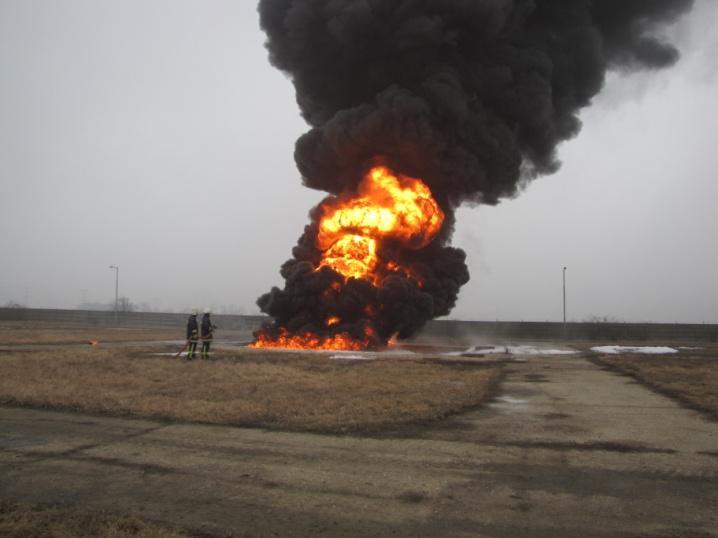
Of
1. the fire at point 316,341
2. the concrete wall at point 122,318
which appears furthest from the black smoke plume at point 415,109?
the concrete wall at point 122,318

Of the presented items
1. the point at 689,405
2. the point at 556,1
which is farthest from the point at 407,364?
the point at 556,1

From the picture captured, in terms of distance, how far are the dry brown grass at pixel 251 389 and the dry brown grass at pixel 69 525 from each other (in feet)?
14.0

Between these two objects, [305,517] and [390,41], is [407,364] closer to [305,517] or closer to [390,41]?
[305,517]

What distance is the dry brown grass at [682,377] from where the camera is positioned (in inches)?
486

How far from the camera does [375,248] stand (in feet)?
107

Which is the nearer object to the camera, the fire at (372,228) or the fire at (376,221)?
the fire at (372,228)

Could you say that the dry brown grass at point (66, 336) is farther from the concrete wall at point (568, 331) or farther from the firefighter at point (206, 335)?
the concrete wall at point (568, 331)

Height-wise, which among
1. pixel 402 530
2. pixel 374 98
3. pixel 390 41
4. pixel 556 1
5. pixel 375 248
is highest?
pixel 556 1

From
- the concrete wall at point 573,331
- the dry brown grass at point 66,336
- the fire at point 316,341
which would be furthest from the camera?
the concrete wall at point 573,331

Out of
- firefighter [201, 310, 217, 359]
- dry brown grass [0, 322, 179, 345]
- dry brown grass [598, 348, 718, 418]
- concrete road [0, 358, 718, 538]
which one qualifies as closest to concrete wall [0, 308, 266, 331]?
dry brown grass [0, 322, 179, 345]

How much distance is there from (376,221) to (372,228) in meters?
0.45

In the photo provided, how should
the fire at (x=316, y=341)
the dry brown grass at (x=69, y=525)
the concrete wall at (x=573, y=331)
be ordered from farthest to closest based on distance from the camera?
the concrete wall at (x=573, y=331) < the fire at (x=316, y=341) < the dry brown grass at (x=69, y=525)

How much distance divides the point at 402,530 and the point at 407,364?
14.7 meters

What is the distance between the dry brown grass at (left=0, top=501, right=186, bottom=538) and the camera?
474 centimetres
